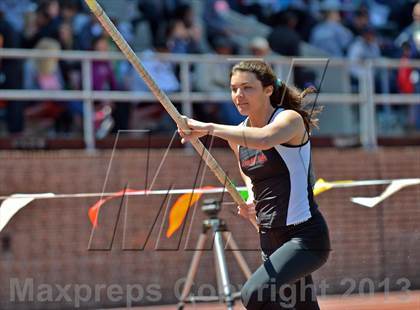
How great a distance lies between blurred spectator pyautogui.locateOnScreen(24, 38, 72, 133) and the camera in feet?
42.3

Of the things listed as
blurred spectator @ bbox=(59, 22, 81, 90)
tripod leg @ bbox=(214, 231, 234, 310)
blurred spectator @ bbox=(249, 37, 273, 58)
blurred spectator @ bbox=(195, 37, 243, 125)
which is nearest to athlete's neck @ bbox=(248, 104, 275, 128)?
tripod leg @ bbox=(214, 231, 234, 310)

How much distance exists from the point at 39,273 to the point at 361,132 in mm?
5030

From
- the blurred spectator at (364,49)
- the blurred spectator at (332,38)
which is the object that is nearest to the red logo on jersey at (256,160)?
the blurred spectator at (364,49)

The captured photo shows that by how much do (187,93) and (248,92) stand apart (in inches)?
251

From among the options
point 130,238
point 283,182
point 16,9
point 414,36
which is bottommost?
point 130,238

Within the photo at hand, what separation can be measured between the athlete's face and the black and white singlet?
145 mm

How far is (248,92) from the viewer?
21.7 ft

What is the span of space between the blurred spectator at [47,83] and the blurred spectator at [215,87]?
1860mm

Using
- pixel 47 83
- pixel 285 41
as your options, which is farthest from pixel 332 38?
pixel 47 83

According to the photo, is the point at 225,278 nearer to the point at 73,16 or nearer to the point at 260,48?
the point at 260,48

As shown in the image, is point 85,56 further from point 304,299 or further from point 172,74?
point 304,299

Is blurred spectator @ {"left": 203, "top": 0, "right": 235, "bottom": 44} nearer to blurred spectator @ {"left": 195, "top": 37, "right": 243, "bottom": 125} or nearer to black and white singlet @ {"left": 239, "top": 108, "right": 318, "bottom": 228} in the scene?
blurred spectator @ {"left": 195, "top": 37, "right": 243, "bottom": 125}

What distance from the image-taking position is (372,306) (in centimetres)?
1122

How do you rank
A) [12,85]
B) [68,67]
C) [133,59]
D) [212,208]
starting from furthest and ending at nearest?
[68,67], [12,85], [212,208], [133,59]
